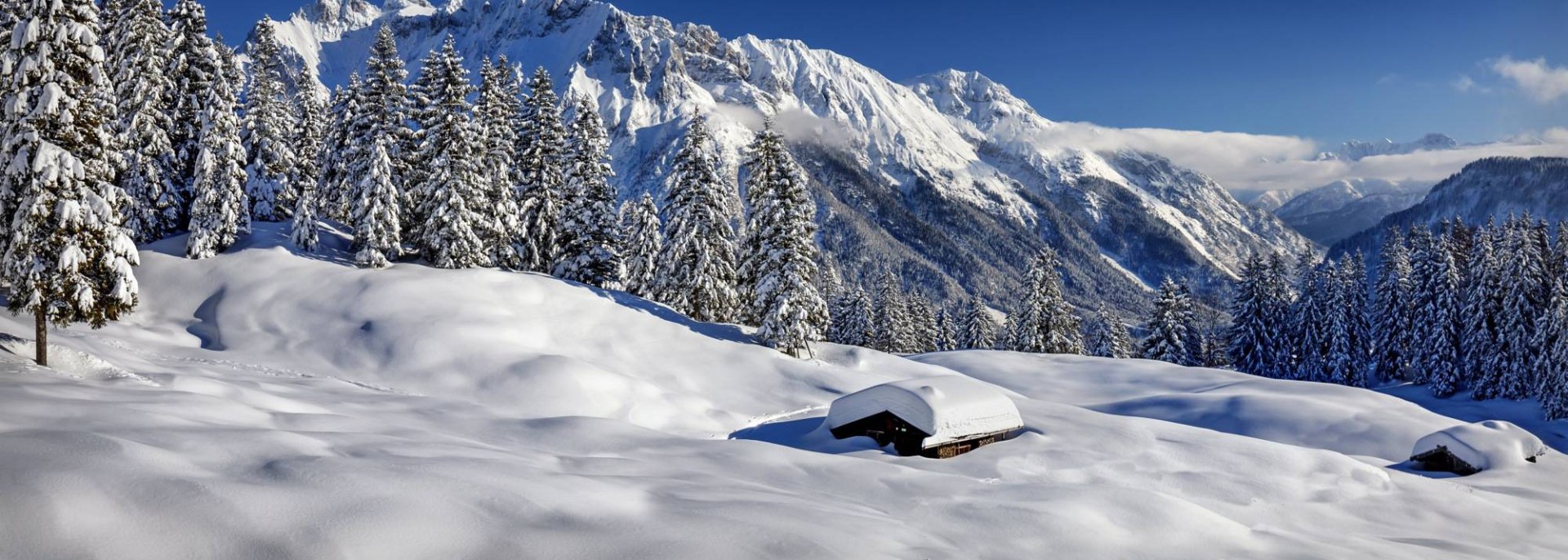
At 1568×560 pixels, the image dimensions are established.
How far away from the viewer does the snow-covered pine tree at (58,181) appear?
19.4 m

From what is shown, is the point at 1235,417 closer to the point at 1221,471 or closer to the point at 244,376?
the point at 1221,471

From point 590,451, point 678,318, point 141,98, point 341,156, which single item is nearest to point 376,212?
point 141,98

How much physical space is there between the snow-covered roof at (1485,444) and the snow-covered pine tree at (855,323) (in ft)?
146

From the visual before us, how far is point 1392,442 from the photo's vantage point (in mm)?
33781

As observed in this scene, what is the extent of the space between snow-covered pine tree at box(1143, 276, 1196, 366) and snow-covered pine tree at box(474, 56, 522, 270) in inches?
1893

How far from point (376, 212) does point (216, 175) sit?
7.29 m

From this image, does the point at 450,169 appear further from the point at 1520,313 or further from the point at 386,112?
the point at 1520,313

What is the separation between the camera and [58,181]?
19594 millimetres

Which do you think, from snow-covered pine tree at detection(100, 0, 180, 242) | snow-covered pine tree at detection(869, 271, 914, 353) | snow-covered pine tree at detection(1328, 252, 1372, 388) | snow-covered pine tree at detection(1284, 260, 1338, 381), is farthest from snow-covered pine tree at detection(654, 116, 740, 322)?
snow-covered pine tree at detection(1328, 252, 1372, 388)

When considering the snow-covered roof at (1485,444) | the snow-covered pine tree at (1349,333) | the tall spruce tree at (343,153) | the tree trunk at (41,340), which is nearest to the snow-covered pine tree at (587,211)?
the tall spruce tree at (343,153)

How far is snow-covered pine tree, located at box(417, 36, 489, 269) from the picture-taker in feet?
126

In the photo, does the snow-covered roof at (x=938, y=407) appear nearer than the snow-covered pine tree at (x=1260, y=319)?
Yes

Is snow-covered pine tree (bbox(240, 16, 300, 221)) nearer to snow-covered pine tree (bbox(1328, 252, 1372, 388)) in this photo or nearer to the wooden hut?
the wooden hut

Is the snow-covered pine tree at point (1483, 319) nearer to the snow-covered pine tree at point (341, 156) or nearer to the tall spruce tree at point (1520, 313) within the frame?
the tall spruce tree at point (1520, 313)
